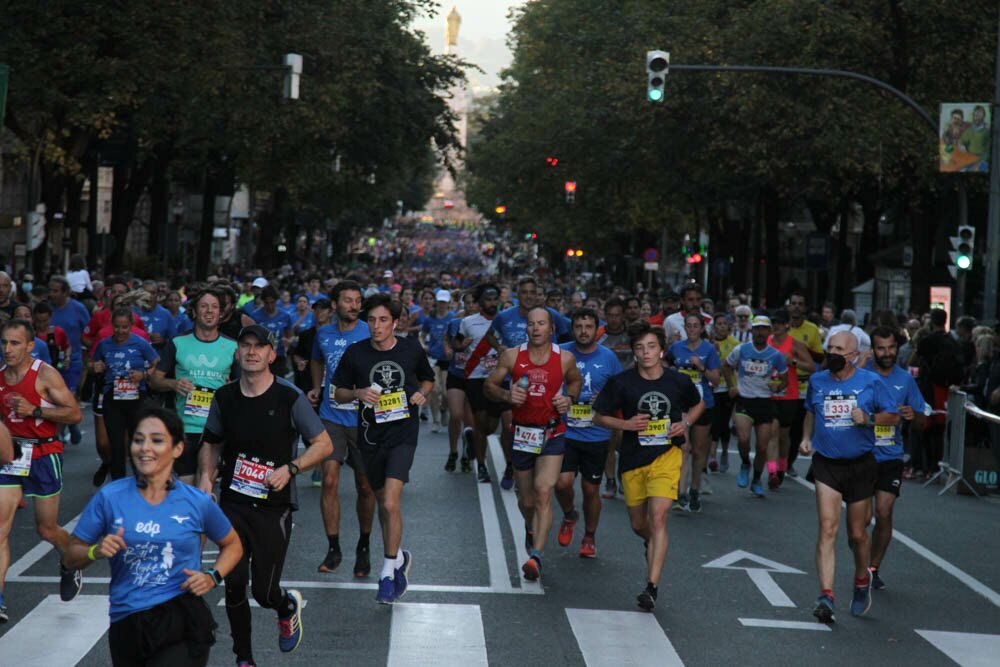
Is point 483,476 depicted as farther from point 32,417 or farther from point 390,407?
point 32,417

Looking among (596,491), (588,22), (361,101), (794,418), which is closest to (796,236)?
(588,22)

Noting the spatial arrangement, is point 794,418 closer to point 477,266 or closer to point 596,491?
point 596,491

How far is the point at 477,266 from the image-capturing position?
507 ft

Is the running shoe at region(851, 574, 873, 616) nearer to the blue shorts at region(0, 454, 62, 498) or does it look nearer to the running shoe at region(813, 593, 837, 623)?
the running shoe at region(813, 593, 837, 623)

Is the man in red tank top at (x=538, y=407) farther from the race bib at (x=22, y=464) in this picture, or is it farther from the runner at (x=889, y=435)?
the race bib at (x=22, y=464)

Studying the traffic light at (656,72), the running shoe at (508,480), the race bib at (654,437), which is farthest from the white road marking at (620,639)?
the traffic light at (656,72)

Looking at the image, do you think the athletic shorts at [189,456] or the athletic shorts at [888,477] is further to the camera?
the athletic shorts at [189,456]

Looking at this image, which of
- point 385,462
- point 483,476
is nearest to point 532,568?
point 385,462

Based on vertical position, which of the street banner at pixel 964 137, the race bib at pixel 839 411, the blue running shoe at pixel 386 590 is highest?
the street banner at pixel 964 137

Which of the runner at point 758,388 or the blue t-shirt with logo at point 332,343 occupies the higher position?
the blue t-shirt with logo at point 332,343

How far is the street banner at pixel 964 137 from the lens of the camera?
25.4m

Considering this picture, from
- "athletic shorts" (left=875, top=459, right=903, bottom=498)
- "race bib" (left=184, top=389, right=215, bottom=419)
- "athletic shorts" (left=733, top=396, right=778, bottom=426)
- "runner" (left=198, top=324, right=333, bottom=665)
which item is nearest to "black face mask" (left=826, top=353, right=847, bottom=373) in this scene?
"athletic shorts" (left=875, top=459, right=903, bottom=498)

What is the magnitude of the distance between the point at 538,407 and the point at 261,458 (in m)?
3.35

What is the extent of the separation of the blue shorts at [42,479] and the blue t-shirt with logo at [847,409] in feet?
15.0
